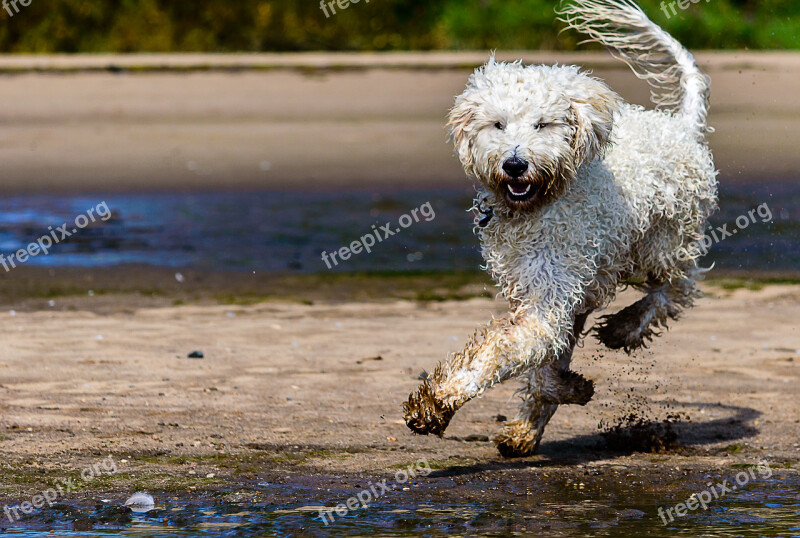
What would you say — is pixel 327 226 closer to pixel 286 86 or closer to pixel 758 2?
pixel 286 86

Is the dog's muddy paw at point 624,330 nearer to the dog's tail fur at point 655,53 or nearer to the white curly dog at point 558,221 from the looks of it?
the white curly dog at point 558,221

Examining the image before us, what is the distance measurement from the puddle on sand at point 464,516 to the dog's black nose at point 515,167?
148cm

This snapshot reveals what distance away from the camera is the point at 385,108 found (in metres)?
19.0

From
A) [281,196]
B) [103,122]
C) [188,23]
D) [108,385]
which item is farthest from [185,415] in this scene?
[188,23]

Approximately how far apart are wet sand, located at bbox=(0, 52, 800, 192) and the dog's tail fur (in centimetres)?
903

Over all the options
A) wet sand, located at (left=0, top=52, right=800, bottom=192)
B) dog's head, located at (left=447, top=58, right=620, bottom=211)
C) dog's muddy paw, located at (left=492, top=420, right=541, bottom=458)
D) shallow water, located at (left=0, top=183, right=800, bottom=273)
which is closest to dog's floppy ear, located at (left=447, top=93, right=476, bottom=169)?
dog's head, located at (left=447, top=58, right=620, bottom=211)

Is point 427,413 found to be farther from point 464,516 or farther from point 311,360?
point 311,360

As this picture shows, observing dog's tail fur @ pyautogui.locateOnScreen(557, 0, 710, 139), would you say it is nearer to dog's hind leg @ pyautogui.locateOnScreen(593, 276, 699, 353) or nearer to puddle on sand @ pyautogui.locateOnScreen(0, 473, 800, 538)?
dog's hind leg @ pyautogui.locateOnScreen(593, 276, 699, 353)

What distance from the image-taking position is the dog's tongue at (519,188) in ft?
19.1

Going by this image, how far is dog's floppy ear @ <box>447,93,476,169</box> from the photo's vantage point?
5.85 metres

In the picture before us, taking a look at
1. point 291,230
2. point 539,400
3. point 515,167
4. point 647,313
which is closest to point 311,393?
point 539,400

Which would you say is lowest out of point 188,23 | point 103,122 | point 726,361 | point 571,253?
point 726,361

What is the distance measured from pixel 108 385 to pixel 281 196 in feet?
27.5

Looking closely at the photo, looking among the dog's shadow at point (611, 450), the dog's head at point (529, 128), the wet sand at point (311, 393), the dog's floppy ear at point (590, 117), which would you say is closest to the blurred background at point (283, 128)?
the wet sand at point (311, 393)
